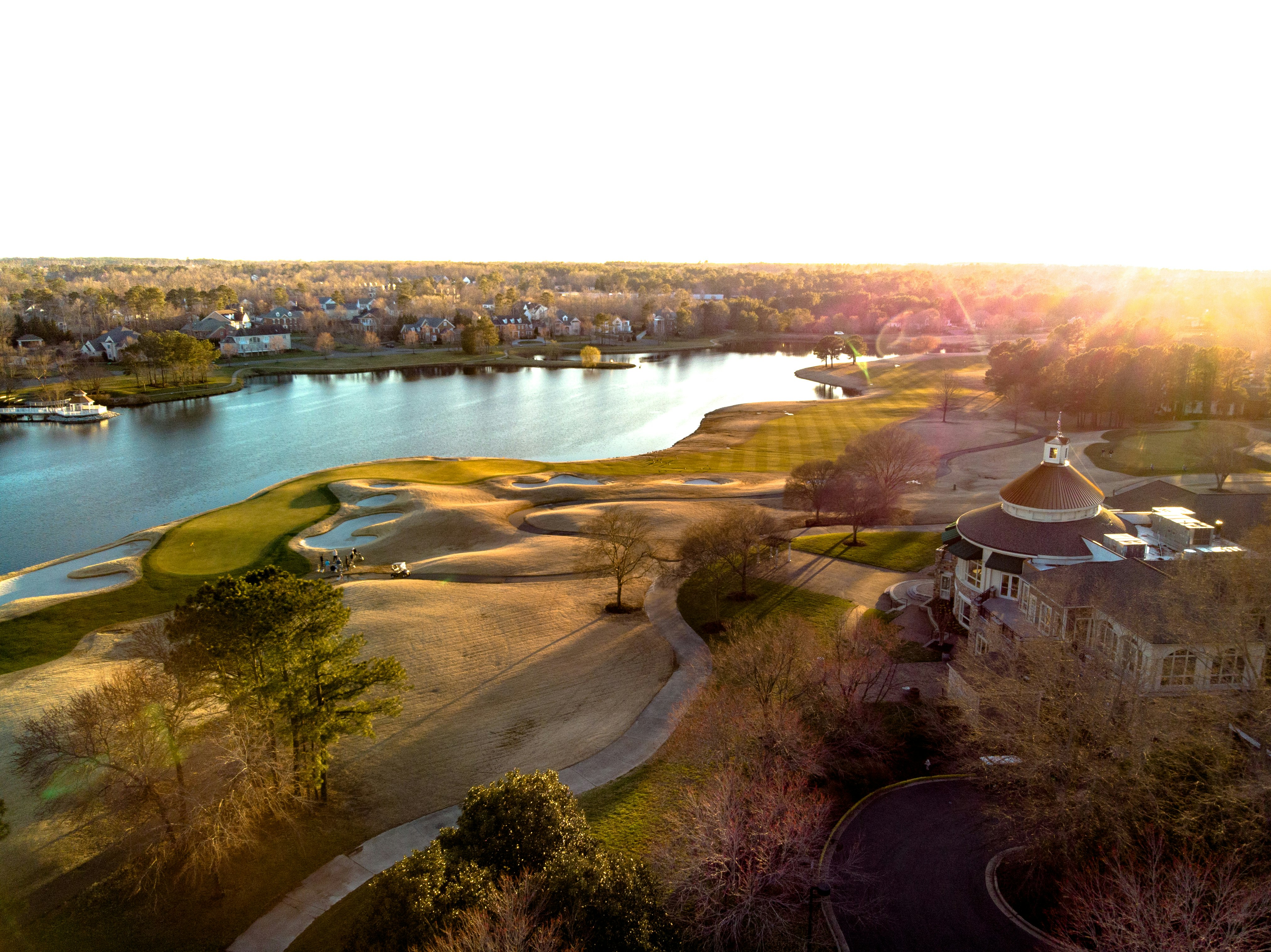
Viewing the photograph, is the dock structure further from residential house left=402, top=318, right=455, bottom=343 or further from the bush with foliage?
the bush with foliage

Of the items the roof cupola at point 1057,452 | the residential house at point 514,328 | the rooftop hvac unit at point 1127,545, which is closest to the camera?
the rooftop hvac unit at point 1127,545

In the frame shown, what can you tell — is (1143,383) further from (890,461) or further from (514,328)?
(514,328)

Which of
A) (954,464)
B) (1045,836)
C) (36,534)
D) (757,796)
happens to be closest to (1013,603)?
(1045,836)

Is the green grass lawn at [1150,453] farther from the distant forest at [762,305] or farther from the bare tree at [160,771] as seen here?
the bare tree at [160,771]

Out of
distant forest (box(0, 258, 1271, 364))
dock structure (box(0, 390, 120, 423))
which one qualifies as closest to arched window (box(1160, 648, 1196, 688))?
distant forest (box(0, 258, 1271, 364))

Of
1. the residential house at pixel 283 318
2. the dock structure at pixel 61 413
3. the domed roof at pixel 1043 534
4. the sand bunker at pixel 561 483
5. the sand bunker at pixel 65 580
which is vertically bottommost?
the sand bunker at pixel 65 580

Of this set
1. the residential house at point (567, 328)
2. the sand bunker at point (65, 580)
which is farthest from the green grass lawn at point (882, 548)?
the residential house at point (567, 328)
